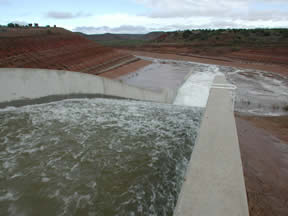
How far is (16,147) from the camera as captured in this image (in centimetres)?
400

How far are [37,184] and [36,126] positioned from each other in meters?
2.25

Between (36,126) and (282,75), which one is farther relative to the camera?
(282,75)

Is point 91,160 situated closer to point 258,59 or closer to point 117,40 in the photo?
point 258,59

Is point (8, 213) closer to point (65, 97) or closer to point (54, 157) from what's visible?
point (54, 157)

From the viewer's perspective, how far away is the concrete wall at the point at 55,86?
5.85 meters

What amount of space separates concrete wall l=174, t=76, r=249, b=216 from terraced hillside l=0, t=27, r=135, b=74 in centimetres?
971

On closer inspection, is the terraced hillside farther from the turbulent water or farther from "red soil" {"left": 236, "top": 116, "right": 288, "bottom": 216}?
"red soil" {"left": 236, "top": 116, "right": 288, "bottom": 216}

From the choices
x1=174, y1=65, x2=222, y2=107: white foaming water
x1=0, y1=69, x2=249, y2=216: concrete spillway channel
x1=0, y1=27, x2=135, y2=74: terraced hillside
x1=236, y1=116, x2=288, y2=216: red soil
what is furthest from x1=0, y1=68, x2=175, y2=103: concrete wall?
x1=236, y1=116, x2=288, y2=216: red soil

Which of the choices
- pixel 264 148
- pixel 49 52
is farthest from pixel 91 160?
pixel 49 52

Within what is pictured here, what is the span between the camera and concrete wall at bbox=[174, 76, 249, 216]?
6.89 feet

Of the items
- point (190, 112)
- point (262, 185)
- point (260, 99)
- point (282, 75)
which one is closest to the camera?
point (262, 185)

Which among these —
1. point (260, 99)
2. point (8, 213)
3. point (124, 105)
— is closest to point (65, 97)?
point (124, 105)

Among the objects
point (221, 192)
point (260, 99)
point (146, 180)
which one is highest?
point (221, 192)

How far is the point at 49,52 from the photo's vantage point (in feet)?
43.9
